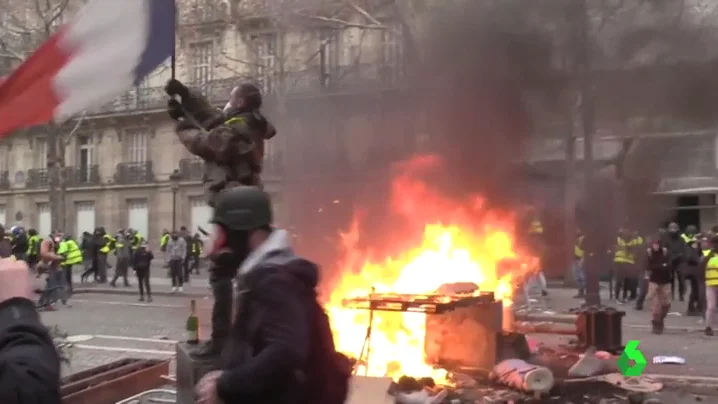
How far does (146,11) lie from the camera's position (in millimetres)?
4461

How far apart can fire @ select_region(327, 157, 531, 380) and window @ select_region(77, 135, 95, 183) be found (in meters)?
24.1

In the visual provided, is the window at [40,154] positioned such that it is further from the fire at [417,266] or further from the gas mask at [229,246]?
the gas mask at [229,246]

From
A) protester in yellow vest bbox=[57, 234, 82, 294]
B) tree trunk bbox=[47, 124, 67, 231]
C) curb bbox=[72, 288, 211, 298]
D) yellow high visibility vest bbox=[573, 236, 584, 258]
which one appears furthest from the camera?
tree trunk bbox=[47, 124, 67, 231]

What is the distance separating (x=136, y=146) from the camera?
102 feet

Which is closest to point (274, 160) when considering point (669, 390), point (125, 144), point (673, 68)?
point (673, 68)

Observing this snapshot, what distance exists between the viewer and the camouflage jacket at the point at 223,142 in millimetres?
4980

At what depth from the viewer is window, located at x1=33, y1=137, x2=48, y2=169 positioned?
33.5 meters

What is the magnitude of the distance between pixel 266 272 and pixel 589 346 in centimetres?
609

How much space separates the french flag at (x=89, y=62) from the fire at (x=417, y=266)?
135 inches

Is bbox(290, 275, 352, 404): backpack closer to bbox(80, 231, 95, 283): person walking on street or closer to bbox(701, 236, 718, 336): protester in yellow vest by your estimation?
bbox(701, 236, 718, 336): protester in yellow vest

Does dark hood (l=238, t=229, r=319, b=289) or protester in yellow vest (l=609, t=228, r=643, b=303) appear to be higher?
dark hood (l=238, t=229, r=319, b=289)

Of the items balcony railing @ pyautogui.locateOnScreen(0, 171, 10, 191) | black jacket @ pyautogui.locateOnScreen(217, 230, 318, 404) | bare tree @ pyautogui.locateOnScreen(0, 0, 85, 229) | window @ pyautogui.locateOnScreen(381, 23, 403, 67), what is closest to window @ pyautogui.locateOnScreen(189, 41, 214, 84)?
bare tree @ pyautogui.locateOnScreen(0, 0, 85, 229)

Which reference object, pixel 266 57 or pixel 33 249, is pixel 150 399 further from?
pixel 266 57

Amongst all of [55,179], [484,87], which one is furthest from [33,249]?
[484,87]
